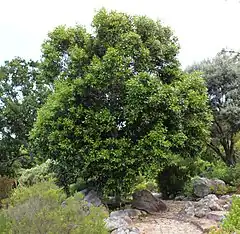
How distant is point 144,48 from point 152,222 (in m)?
4.24

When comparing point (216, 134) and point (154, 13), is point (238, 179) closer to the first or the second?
point (216, 134)

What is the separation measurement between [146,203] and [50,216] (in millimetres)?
5492

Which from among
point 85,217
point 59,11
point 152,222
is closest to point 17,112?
point 59,11

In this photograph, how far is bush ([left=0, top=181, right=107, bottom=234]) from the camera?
13.3ft

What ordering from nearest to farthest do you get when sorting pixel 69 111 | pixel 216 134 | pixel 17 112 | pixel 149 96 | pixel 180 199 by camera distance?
pixel 149 96, pixel 69 111, pixel 180 199, pixel 216 134, pixel 17 112

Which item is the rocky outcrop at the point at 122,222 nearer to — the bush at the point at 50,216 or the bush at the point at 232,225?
the bush at the point at 50,216

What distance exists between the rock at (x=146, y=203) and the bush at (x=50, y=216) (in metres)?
4.59

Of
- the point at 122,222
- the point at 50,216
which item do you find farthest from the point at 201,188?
the point at 50,216

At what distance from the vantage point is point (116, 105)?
358 inches

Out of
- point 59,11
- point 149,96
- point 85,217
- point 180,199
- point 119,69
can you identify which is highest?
point 59,11

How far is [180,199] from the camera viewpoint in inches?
452

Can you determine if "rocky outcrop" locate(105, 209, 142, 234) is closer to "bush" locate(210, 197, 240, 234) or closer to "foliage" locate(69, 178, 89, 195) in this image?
"bush" locate(210, 197, 240, 234)

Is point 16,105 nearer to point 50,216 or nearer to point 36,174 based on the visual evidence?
point 36,174

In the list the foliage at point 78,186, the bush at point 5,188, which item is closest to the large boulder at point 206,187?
the foliage at point 78,186
